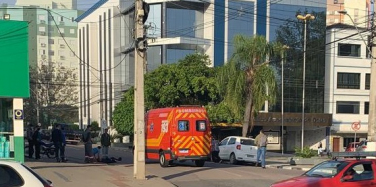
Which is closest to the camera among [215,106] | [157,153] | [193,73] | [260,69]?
[157,153]

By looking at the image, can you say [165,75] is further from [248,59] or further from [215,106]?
[248,59]

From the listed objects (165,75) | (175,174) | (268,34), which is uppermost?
(268,34)

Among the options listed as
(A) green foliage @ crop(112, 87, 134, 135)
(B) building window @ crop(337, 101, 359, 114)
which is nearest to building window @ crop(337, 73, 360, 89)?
(B) building window @ crop(337, 101, 359, 114)

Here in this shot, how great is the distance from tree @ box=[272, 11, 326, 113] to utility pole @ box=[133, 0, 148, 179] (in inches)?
1861

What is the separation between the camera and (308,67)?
202 feet

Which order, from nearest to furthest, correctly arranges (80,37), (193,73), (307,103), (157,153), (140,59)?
(140,59)
(157,153)
(193,73)
(307,103)
(80,37)

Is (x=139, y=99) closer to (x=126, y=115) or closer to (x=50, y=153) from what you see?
(x=50, y=153)

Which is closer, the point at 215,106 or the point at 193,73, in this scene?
the point at 193,73

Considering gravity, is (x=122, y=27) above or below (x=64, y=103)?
above

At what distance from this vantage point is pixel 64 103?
72.3 m

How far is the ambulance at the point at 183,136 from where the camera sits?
19817mm

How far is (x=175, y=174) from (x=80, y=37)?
89434 mm

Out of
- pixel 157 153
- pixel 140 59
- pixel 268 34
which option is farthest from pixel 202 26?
pixel 140 59

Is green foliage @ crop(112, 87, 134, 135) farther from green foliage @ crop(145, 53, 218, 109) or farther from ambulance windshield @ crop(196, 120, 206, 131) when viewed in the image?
ambulance windshield @ crop(196, 120, 206, 131)
